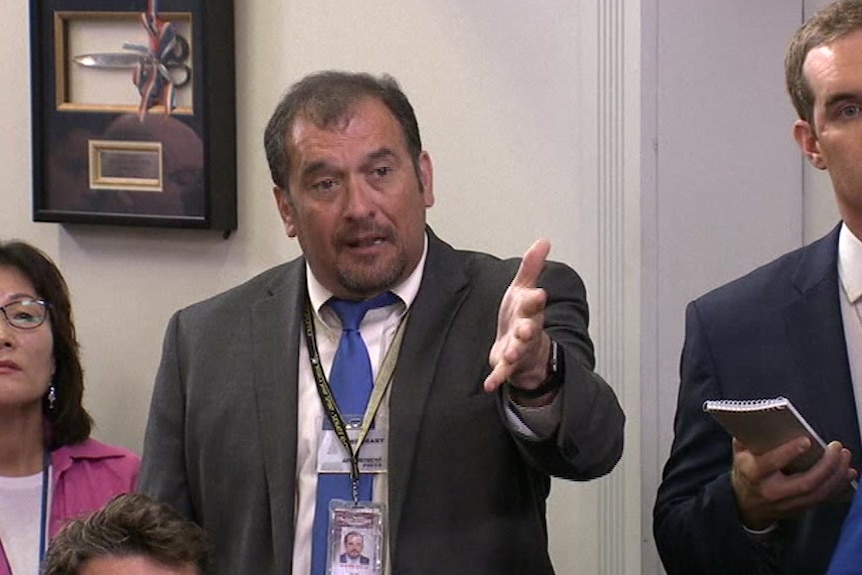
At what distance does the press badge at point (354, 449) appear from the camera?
269 cm

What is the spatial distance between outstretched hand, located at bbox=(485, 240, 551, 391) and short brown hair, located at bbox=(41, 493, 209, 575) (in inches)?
18.4

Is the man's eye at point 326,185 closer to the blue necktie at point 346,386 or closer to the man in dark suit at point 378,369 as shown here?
the man in dark suit at point 378,369

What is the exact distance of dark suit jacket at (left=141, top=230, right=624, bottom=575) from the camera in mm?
2662

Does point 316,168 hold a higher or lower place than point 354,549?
higher

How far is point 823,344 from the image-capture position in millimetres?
2543

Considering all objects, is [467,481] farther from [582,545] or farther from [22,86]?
[22,86]

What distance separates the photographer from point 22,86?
13.1 feet

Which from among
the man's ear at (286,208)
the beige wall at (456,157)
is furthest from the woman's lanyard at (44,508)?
the man's ear at (286,208)

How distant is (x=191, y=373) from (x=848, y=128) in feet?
3.79

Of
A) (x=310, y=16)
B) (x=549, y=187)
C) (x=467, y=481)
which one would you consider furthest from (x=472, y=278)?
(x=310, y=16)

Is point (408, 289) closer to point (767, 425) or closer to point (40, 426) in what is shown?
point (767, 425)

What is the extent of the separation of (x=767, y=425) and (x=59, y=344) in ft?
6.34

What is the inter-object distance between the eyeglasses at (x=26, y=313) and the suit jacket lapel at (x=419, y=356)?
1199 mm

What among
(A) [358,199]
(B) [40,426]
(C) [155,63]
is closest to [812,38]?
(A) [358,199]
